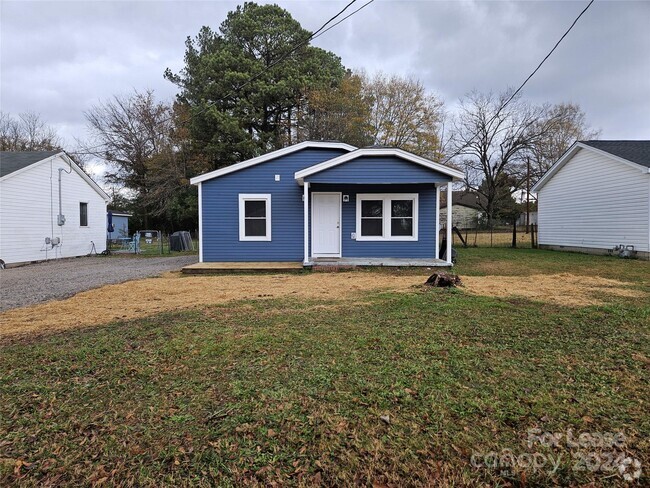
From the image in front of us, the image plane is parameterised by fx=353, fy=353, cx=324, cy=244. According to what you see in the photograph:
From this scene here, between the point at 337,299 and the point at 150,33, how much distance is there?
10613mm

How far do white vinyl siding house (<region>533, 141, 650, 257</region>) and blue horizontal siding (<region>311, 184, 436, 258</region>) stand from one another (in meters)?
7.59

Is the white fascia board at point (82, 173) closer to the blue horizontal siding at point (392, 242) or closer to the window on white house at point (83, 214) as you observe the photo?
the window on white house at point (83, 214)

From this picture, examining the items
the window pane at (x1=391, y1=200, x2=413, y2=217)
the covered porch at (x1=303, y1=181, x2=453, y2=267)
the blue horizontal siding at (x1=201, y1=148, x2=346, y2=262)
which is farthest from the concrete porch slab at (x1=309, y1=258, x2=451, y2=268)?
the window pane at (x1=391, y1=200, x2=413, y2=217)

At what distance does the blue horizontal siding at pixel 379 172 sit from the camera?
970cm

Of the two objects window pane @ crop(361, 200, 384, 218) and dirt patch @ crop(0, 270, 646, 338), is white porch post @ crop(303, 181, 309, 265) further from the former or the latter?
window pane @ crop(361, 200, 384, 218)

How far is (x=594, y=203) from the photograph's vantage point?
14281 mm

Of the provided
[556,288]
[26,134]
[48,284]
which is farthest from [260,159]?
[26,134]

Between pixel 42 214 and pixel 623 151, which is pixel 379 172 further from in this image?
pixel 42 214

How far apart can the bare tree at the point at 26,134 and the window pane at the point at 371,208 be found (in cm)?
2933

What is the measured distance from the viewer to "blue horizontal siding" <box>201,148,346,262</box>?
10820mm

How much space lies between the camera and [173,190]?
26344 millimetres

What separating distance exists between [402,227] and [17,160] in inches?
572

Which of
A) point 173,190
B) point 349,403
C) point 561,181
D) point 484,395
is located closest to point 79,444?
point 349,403

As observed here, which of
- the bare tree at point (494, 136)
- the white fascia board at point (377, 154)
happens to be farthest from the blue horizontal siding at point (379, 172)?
the bare tree at point (494, 136)
